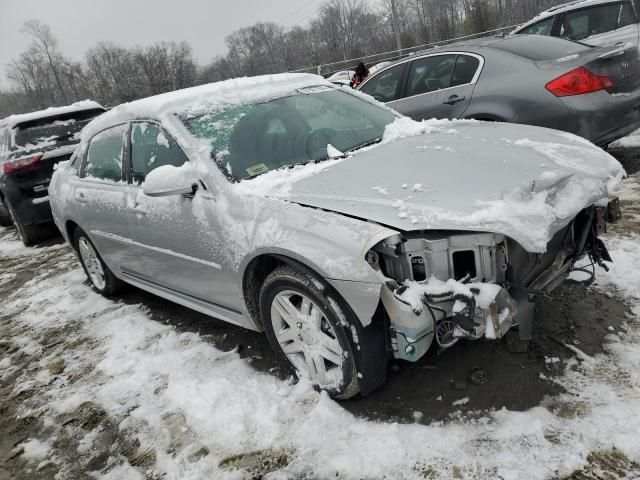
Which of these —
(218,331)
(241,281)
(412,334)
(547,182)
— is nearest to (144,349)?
(218,331)

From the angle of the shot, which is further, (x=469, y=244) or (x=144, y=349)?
(x=144, y=349)

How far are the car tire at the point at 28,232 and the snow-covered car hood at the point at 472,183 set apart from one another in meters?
6.38

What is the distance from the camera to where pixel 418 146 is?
2920mm

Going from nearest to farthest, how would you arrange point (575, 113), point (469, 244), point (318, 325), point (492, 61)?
point (469, 244), point (318, 325), point (575, 113), point (492, 61)

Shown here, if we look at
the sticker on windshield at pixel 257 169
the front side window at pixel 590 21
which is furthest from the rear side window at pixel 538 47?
the sticker on windshield at pixel 257 169

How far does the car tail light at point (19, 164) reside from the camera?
7086mm

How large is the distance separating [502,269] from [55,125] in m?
7.62

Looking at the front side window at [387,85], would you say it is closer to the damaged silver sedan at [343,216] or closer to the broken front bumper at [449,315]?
the damaged silver sedan at [343,216]

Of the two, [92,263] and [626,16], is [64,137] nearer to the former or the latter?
[92,263]

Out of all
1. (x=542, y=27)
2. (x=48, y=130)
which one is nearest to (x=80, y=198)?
(x=48, y=130)

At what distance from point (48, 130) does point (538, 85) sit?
273 inches

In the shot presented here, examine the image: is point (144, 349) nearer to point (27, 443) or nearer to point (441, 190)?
point (27, 443)

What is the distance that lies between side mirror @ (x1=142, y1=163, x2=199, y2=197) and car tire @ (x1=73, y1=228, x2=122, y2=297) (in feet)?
6.63

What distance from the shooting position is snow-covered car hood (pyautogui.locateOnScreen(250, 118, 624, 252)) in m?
2.09
